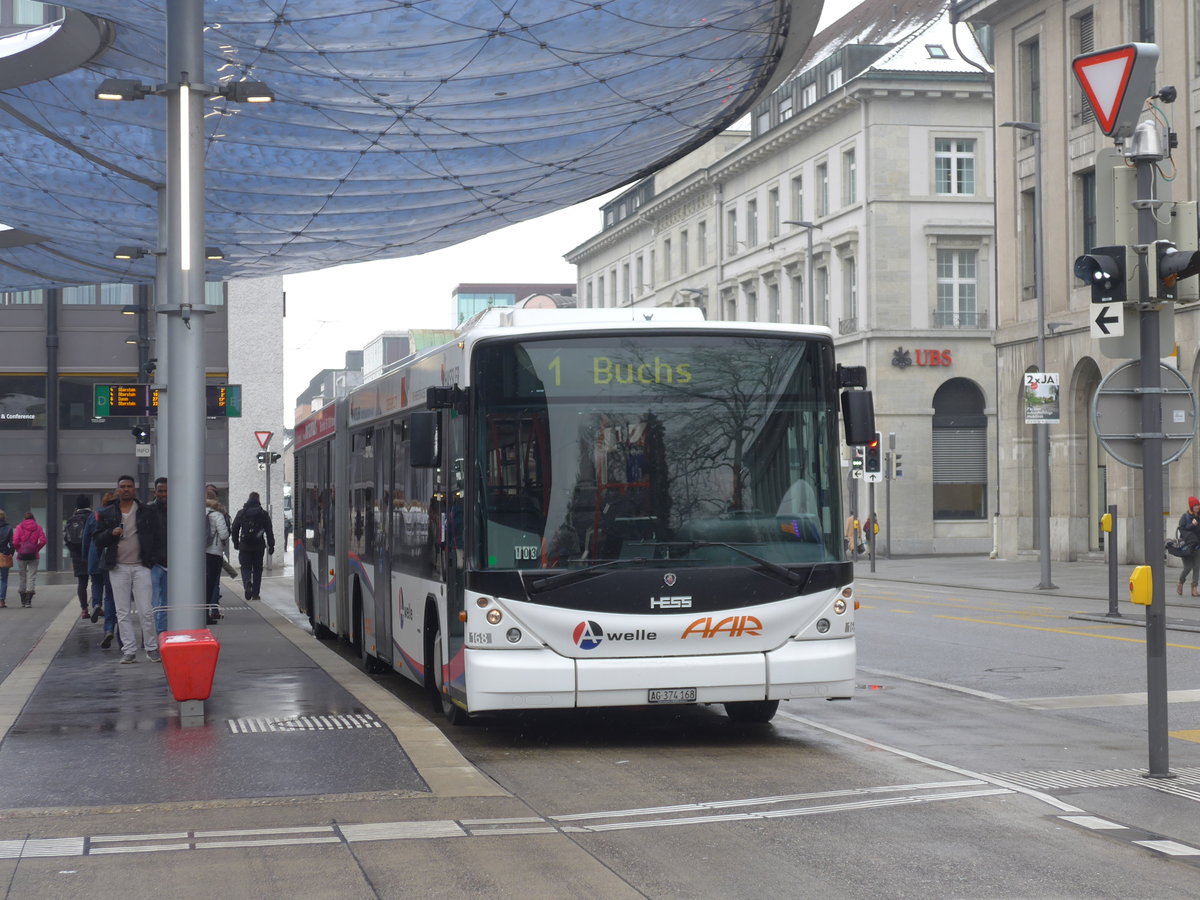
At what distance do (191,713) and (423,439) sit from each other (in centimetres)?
267

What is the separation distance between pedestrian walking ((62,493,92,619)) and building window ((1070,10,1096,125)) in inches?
1099

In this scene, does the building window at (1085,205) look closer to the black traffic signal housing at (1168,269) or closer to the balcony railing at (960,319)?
the balcony railing at (960,319)

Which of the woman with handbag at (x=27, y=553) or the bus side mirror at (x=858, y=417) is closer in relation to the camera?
the bus side mirror at (x=858, y=417)

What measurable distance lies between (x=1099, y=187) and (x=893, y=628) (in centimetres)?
1295

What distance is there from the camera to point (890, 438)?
54.1m

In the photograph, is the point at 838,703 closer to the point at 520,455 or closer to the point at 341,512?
the point at 520,455

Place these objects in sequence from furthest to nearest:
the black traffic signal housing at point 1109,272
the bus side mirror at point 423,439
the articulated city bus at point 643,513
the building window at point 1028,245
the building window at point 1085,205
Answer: the building window at point 1028,245 → the building window at point 1085,205 → the bus side mirror at point 423,439 → the articulated city bus at point 643,513 → the black traffic signal housing at point 1109,272

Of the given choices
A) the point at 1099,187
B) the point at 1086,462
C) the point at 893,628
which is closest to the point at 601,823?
the point at 1099,187

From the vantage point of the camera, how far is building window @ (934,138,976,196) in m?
58.9

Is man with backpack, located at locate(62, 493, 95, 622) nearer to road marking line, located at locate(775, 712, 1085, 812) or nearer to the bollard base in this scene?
the bollard base

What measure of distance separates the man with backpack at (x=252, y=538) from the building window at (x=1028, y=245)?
24857 millimetres

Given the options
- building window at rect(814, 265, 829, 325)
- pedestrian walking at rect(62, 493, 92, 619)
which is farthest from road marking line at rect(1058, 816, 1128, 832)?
building window at rect(814, 265, 829, 325)

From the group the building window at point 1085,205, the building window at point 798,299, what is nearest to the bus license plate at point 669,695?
the building window at point 1085,205

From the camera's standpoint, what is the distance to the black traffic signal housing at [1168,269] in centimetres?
938
